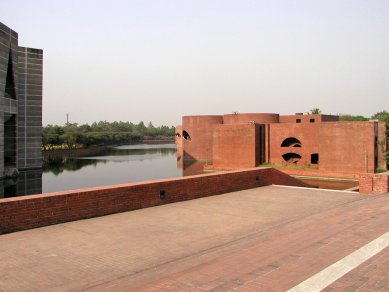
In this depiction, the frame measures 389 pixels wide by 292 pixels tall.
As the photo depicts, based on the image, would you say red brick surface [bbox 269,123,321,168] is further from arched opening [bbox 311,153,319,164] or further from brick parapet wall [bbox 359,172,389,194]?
brick parapet wall [bbox 359,172,389,194]

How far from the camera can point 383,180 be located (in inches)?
420

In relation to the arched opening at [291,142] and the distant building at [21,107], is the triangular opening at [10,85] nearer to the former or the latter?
the distant building at [21,107]

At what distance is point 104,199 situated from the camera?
8.05m

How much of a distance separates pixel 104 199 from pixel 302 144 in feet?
109

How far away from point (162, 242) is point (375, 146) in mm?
32504

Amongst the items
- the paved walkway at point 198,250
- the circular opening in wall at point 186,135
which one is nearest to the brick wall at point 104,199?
the paved walkway at point 198,250

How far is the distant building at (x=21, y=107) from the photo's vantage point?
114 feet

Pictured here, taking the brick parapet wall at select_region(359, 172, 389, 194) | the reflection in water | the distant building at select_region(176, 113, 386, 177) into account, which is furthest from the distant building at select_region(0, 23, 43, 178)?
the brick parapet wall at select_region(359, 172, 389, 194)

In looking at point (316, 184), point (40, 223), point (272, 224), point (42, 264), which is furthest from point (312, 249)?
point (316, 184)

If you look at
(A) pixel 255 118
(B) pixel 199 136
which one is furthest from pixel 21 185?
(B) pixel 199 136

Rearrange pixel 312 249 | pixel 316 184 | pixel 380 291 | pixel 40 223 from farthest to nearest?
pixel 316 184 → pixel 40 223 → pixel 312 249 → pixel 380 291

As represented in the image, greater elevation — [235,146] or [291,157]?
[235,146]

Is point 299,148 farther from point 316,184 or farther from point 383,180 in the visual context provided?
point 383,180

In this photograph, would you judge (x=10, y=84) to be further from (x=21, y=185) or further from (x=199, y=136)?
(x=199, y=136)
